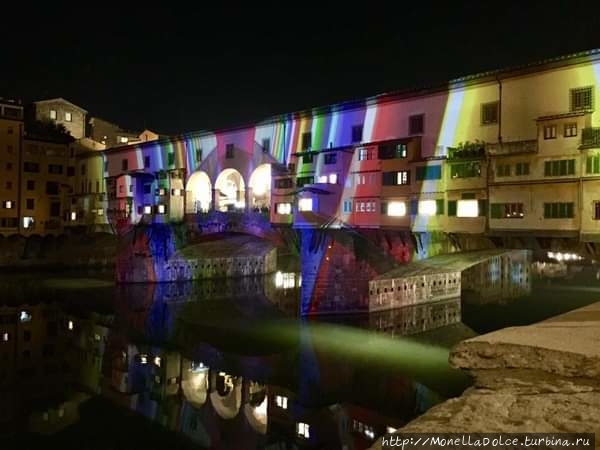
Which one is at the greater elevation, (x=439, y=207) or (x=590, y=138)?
(x=590, y=138)

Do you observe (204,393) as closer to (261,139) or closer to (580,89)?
(580,89)

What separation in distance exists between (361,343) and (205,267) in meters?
26.8

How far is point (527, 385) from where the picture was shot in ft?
30.0

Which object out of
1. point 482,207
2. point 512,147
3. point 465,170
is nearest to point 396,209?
point 465,170

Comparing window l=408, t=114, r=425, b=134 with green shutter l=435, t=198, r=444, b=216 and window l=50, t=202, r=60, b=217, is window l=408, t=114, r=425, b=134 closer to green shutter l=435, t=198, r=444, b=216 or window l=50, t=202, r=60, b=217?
green shutter l=435, t=198, r=444, b=216

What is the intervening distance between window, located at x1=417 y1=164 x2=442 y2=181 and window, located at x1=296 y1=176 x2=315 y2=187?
8.25m

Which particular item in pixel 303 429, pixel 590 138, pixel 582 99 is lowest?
pixel 303 429

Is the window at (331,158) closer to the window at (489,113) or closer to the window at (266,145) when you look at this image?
the window at (266,145)

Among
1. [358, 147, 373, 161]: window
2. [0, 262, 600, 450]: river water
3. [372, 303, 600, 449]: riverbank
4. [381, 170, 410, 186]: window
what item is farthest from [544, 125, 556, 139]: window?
[372, 303, 600, 449]: riverbank

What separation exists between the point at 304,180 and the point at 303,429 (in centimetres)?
2038

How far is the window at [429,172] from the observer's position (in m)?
27.5

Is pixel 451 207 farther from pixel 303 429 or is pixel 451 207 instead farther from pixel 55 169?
pixel 55 169

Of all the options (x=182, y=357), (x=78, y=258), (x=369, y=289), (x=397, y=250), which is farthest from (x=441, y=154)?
(x=78, y=258)

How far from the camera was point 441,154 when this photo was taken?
28109 millimetres
